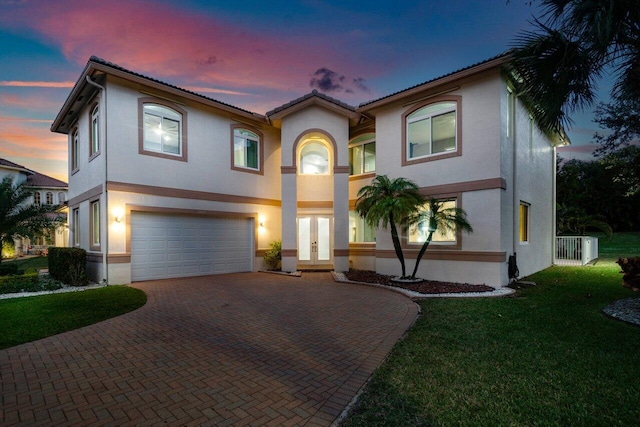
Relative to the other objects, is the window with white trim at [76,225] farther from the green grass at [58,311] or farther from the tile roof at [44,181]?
the tile roof at [44,181]

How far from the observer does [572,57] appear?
5898 millimetres

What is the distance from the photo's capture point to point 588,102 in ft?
21.1

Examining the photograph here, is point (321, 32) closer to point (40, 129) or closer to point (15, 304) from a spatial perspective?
point (15, 304)

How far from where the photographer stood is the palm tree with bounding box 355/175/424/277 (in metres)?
9.90

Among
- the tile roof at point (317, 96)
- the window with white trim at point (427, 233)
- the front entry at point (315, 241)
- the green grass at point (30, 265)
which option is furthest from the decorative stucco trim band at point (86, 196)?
the window with white trim at point (427, 233)

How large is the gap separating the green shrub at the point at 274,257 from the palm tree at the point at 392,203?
5029 millimetres

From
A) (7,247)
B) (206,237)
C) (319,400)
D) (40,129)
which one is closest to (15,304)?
(206,237)

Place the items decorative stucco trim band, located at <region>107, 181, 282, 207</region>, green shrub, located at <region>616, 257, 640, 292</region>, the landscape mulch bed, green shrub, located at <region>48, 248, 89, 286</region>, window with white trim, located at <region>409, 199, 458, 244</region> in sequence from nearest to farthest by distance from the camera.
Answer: green shrub, located at <region>616, 257, 640, 292</region> → the landscape mulch bed → window with white trim, located at <region>409, 199, 458, 244</region> → green shrub, located at <region>48, 248, 89, 286</region> → decorative stucco trim band, located at <region>107, 181, 282, 207</region>

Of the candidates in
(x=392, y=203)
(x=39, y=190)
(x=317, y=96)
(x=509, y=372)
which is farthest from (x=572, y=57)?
(x=39, y=190)

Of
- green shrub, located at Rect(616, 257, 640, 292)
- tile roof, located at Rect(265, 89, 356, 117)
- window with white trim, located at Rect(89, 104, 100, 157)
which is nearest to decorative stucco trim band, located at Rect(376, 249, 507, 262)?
green shrub, located at Rect(616, 257, 640, 292)

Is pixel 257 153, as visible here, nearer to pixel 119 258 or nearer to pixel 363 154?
pixel 363 154

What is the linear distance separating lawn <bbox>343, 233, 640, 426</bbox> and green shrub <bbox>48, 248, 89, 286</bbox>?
1103 centimetres

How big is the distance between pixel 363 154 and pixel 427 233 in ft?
18.0

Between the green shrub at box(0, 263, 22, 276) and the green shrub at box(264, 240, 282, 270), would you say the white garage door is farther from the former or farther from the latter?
the green shrub at box(0, 263, 22, 276)
